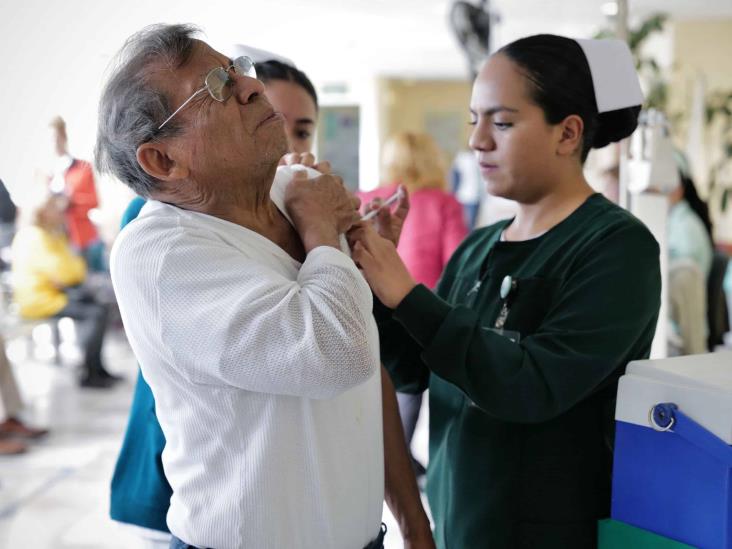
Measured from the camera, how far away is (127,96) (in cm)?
104

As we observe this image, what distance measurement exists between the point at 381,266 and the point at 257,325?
34cm

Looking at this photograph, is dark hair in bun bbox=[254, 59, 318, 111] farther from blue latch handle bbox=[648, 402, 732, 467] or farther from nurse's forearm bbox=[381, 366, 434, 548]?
blue latch handle bbox=[648, 402, 732, 467]

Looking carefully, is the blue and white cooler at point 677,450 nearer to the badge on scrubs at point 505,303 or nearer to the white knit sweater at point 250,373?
the badge on scrubs at point 505,303

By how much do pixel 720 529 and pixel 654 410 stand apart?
0.54ft

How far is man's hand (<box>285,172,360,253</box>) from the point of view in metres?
1.07

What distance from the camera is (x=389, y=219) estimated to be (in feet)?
4.70

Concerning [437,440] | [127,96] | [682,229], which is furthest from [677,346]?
[127,96]

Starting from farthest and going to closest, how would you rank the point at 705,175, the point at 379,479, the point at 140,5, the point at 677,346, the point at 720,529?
the point at 705,175, the point at 677,346, the point at 140,5, the point at 379,479, the point at 720,529

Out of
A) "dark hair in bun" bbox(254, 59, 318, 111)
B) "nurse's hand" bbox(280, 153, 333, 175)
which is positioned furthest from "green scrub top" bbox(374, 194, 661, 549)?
"dark hair in bun" bbox(254, 59, 318, 111)

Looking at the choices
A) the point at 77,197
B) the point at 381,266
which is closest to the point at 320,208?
the point at 381,266

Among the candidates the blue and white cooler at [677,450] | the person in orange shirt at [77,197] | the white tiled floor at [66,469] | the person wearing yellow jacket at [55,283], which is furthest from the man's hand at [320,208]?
the person wearing yellow jacket at [55,283]

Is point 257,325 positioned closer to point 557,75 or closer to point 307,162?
point 307,162

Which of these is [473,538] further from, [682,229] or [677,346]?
[682,229]

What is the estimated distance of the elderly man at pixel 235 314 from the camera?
3.06 ft
